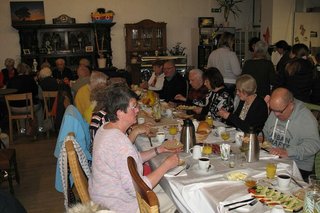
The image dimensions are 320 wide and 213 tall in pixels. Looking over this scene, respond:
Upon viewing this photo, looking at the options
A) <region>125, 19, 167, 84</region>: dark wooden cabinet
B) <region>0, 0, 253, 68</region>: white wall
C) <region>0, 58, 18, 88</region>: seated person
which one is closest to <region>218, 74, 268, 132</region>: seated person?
<region>0, 58, 18, 88</region>: seated person

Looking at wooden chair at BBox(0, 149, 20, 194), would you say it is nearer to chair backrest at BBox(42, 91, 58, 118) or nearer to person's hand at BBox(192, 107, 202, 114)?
person's hand at BBox(192, 107, 202, 114)

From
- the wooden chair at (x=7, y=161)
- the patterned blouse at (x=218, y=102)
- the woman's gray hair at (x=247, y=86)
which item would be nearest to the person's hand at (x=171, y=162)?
the woman's gray hair at (x=247, y=86)

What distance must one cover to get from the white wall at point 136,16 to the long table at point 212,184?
7.54 m

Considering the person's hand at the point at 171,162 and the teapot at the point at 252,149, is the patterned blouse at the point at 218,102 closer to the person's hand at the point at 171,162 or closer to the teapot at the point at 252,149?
the teapot at the point at 252,149

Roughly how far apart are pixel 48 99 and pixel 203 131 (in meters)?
4.13

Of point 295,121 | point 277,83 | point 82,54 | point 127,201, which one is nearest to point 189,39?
point 82,54

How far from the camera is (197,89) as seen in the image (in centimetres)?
458

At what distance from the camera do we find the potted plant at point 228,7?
9609 millimetres

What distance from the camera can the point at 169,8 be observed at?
31.8 feet

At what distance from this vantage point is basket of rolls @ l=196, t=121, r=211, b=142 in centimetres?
285

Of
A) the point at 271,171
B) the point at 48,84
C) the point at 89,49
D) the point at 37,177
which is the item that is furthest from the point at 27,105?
the point at 271,171

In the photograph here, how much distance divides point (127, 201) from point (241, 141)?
1.05 m

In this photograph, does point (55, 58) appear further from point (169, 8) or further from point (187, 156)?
point (187, 156)

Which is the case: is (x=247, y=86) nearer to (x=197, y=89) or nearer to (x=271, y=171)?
(x=271, y=171)
